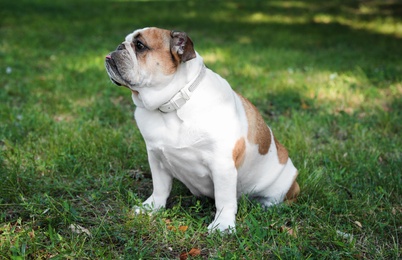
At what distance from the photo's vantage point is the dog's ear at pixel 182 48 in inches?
108

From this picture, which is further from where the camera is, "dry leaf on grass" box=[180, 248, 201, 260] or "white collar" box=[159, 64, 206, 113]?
"white collar" box=[159, 64, 206, 113]

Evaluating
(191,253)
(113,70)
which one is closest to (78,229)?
(191,253)

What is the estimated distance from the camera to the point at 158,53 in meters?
2.83

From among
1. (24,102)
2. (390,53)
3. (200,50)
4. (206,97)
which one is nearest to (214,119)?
(206,97)

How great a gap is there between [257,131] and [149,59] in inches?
32.7

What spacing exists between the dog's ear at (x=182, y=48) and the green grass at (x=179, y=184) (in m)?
0.92

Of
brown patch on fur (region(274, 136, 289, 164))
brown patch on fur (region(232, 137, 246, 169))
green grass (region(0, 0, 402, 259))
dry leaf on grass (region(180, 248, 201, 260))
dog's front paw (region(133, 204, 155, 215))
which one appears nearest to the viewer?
dry leaf on grass (region(180, 248, 201, 260))

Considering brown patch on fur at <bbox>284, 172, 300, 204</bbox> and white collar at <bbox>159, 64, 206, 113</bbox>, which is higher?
white collar at <bbox>159, 64, 206, 113</bbox>

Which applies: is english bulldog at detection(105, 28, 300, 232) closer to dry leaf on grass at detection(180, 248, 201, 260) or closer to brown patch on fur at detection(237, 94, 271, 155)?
brown patch on fur at detection(237, 94, 271, 155)

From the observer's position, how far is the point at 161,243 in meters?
2.78

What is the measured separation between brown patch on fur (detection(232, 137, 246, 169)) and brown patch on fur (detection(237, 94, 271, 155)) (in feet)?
0.34

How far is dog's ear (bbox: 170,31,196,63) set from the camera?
9.03 ft

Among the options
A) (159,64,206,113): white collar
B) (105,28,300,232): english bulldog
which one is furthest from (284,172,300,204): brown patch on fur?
(159,64,206,113): white collar

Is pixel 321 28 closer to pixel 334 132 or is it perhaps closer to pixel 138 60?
pixel 334 132
